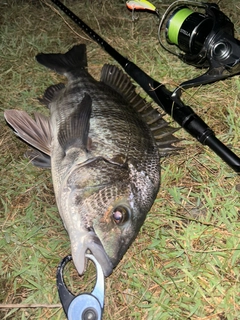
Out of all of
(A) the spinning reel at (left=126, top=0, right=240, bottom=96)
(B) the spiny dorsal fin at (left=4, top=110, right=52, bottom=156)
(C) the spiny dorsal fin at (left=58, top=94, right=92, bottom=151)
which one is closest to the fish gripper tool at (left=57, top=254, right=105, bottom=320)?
(C) the spiny dorsal fin at (left=58, top=94, right=92, bottom=151)

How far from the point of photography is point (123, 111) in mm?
3207

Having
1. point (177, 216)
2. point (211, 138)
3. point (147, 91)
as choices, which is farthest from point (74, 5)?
point (177, 216)

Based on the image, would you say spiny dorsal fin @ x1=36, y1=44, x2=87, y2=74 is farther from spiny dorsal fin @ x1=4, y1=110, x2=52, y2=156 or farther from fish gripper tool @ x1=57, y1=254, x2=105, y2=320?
fish gripper tool @ x1=57, y1=254, x2=105, y2=320

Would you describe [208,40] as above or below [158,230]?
above

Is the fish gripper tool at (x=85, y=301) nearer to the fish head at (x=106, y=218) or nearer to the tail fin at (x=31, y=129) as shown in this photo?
the fish head at (x=106, y=218)

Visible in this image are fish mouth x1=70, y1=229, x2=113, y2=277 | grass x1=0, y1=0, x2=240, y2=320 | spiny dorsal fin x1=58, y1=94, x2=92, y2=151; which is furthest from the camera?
spiny dorsal fin x1=58, y1=94, x2=92, y2=151

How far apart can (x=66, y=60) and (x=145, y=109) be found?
3.22ft

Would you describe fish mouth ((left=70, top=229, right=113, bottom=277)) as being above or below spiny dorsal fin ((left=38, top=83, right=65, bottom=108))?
above

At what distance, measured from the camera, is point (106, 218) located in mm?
2691

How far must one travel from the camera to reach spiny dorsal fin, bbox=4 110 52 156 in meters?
3.31

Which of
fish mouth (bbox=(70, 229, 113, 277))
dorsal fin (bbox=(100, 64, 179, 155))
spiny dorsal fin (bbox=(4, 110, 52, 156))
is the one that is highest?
dorsal fin (bbox=(100, 64, 179, 155))

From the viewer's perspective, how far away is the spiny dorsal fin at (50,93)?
381 cm

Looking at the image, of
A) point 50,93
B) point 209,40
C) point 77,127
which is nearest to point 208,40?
point 209,40

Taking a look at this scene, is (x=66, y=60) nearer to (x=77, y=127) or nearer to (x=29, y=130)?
(x=29, y=130)
